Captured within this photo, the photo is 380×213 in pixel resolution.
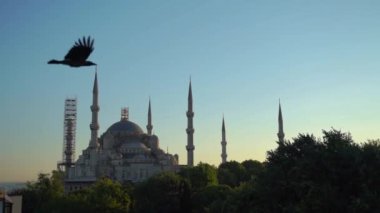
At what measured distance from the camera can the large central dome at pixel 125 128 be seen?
314 feet

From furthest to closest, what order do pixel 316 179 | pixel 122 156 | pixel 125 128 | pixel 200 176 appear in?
pixel 125 128 < pixel 122 156 < pixel 200 176 < pixel 316 179

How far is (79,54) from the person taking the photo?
8.24 meters

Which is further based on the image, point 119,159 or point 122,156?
point 122,156

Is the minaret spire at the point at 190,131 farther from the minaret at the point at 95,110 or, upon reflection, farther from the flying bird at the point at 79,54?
the flying bird at the point at 79,54

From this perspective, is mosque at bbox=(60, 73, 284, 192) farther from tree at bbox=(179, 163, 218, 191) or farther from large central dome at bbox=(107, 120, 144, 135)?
tree at bbox=(179, 163, 218, 191)

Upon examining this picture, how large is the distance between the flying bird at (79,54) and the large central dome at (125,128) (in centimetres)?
8714

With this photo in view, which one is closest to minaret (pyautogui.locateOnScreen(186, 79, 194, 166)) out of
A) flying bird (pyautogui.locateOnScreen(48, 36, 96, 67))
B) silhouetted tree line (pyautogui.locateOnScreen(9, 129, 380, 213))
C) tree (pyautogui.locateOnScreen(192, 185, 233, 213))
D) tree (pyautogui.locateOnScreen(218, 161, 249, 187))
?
tree (pyautogui.locateOnScreen(218, 161, 249, 187))

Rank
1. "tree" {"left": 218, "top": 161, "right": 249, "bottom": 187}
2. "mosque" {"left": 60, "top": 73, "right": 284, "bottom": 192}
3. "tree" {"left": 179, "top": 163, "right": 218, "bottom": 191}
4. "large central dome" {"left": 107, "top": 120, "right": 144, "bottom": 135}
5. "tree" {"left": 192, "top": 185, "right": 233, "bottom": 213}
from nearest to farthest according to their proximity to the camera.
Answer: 1. "tree" {"left": 192, "top": 185, "right": 233, "bottom": 213}
2. "tree" {"left": 179, "top": 163, "right": 218, "bottom": 191}
3. "tree" {"left": 218, "top": 161, "right": 249, "bottom": 187}
4. "mosque" {"left": 60, "top": 73, "right": 284, "bottom": 192}
5. "large central dome" {"left": 107, "top": 120, "right": 144, "bottom": 135}

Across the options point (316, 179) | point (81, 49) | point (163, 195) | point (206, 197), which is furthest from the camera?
point (163, 195)

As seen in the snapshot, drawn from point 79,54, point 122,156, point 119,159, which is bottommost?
point 79,54

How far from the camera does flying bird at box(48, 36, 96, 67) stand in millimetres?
8172

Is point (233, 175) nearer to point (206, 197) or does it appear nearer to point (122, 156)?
point (206, 197)

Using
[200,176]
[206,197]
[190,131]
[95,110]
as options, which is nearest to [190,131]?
[190,131]

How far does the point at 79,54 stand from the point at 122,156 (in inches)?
3228
